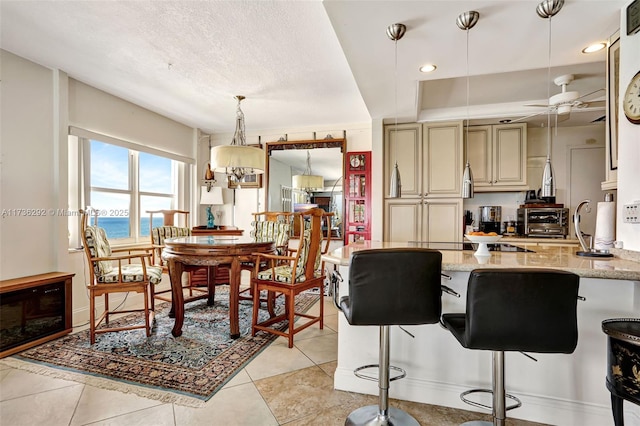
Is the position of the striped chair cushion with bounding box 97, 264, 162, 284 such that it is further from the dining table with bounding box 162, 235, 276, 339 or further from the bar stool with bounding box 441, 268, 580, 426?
the bar stool with bounding box 441, 268, 580, 426

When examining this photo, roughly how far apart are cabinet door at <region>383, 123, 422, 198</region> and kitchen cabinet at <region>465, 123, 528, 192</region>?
62 cm

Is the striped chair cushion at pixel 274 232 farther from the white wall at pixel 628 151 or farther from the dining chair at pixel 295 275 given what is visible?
the white wall at pixel 628 151

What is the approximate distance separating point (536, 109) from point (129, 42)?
162 inches

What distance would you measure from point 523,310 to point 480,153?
10.6ft

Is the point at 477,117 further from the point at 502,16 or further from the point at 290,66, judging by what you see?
the point at 290,66

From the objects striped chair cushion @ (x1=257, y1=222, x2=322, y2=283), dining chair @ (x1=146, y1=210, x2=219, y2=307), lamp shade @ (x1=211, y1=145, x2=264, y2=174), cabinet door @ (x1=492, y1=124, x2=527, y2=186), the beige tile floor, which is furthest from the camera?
cabinet door @ (x1=492, y1=124, x2=527, y2=186)

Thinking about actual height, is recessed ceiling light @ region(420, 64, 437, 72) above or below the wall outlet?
above

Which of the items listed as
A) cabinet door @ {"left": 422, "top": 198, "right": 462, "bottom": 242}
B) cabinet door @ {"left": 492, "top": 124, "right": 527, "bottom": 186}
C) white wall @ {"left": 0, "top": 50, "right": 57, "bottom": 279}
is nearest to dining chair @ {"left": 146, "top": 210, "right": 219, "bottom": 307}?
white wall @ {"left": 0, "top": 50, "right": 57, "bottom": 279}

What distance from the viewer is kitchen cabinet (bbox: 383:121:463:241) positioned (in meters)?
3.78

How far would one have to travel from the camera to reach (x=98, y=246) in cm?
271

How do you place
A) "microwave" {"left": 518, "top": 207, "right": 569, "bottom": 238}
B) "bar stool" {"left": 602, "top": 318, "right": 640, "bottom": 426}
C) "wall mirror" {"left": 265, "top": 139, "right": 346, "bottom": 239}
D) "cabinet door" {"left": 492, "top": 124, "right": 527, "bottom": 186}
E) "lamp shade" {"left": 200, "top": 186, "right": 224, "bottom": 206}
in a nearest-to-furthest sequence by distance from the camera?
1. "bar stool" {"left": 602, "top": 318, "right": 640, "bottom": 426}
2. "microwave" {"left": 518, "top": 207, "right": 569, "bottom": 238}
3. "cabinet door" {"left": 492, "top": 124, "right": 527, "bottom": 186}
4. "wall mirror" {"left": 265, "top": 139, "right": 346, "bottom": 239}
5. "lamp shade" {"left": 200, "top": 186, "right": 224, "bottom": 206}

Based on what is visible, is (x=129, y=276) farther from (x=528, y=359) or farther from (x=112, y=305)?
(x=528, y=359)

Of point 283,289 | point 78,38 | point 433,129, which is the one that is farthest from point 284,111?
point 283,289

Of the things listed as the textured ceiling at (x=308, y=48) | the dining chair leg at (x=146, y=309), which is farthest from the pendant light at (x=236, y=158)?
the dining chair leg at (x=146, y=309)
